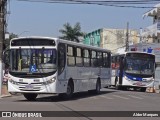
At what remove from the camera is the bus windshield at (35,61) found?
2445 centimetres

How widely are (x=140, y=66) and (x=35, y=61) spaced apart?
17063 mm

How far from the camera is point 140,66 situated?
40.1 metres

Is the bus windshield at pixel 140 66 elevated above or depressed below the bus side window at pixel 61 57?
below

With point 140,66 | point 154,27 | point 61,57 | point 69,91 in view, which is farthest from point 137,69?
point 154,27

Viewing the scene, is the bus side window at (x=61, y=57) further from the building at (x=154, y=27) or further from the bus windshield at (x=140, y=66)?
the building at (x=154, y=27)

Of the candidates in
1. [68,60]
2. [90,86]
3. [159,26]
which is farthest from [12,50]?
[159,26]

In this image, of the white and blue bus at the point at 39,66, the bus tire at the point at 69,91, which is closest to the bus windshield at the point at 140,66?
the bus tire at the point at 69,91

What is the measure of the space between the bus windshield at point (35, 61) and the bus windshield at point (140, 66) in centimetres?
1651

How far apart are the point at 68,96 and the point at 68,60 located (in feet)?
6.59

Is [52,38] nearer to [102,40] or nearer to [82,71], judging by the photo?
[82,71]

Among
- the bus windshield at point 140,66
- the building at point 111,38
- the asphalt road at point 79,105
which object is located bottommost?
the asphalt road at point 79,105

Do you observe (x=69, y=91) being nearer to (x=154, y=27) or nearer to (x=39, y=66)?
(x=39, y=66)

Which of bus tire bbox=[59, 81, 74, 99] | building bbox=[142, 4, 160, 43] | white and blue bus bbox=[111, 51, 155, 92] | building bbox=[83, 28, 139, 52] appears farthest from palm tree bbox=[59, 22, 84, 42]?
bus tire bbox=[59, 81, 74, 99]

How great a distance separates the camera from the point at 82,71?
93.7 ft
